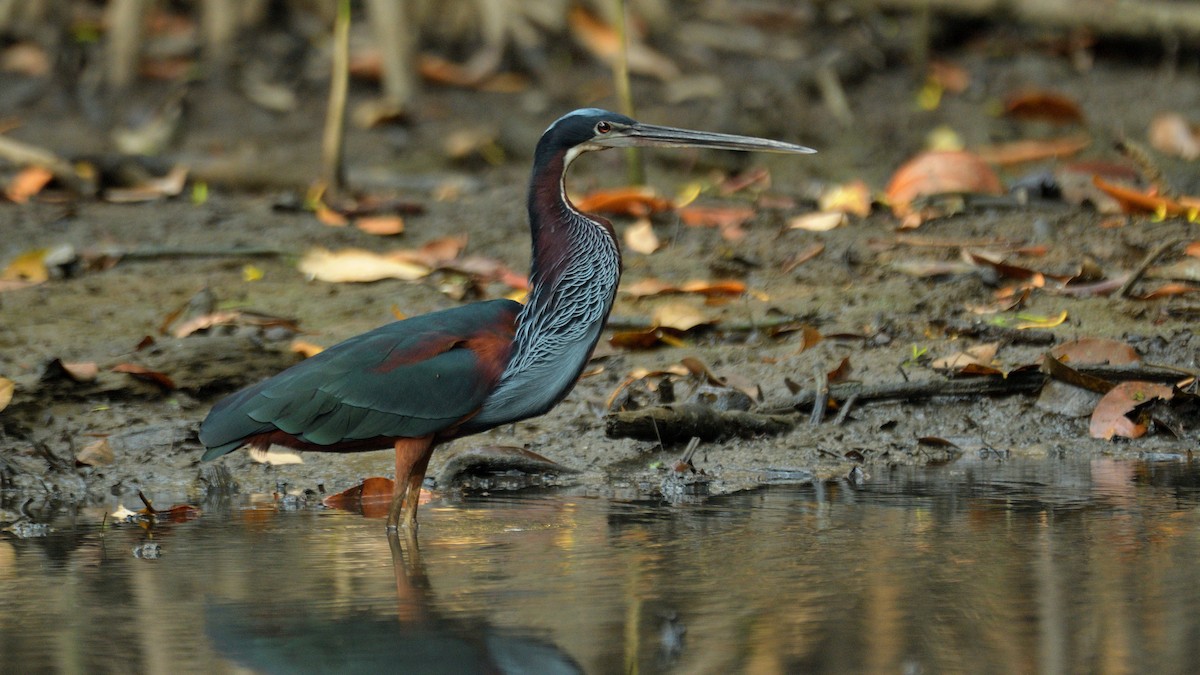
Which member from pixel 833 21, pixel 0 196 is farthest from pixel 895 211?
pixel 0 196

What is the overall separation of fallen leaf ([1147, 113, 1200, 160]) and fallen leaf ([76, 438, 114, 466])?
6705mm

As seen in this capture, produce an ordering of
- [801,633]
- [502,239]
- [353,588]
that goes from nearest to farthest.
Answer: [801,633]
[353,588]
[502,239]

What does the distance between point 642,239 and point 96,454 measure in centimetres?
318

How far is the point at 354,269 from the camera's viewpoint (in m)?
7.95

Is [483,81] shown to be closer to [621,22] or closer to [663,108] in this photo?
[663,108]

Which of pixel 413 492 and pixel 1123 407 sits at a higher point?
pixel 1123 407

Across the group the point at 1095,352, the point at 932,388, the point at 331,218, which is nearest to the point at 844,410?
the point at 932,388

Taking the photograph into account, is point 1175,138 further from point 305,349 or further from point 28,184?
point 28,184

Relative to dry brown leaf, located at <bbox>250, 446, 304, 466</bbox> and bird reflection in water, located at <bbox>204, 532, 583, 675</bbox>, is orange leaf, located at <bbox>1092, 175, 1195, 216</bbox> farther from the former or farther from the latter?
bird reflection in water, located at <bbox>204, 532, 583, 675</bbox>

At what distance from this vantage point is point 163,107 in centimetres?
1134

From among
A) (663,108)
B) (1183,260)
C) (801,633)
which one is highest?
(663,108)

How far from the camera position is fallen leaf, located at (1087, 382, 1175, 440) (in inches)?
241

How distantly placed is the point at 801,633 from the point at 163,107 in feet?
29.1

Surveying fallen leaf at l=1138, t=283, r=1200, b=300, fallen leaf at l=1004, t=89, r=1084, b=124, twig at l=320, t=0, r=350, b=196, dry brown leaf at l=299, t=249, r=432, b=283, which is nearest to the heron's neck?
dry brown leaf at l=299, t=249, r=432, b=283
